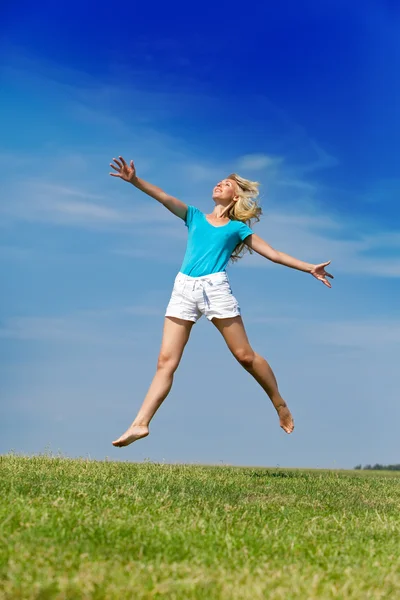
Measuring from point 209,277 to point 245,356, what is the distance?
1.13 meters

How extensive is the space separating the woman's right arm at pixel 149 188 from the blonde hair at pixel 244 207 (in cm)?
69

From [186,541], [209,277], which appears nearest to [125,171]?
[209,277]

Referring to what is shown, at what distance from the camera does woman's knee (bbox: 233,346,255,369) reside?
30.2 ft

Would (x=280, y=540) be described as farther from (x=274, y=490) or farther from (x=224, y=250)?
(x=224, y=250)

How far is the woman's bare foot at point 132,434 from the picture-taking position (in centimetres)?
883

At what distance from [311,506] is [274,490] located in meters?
1.09

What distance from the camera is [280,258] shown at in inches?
374

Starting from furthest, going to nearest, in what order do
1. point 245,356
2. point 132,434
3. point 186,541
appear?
1. point 245,356
2. point 132,434
3. point 186,541

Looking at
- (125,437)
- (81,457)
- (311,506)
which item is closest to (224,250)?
(125,437)

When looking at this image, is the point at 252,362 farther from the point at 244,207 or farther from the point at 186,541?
the point at 186,541

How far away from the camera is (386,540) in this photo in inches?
233

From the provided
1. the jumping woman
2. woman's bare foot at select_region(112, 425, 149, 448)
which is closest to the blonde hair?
the jumping woman

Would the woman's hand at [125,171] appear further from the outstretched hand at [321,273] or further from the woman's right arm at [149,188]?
the outstretched hand at [321,273]

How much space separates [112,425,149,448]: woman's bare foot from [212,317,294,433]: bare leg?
1.46 m
